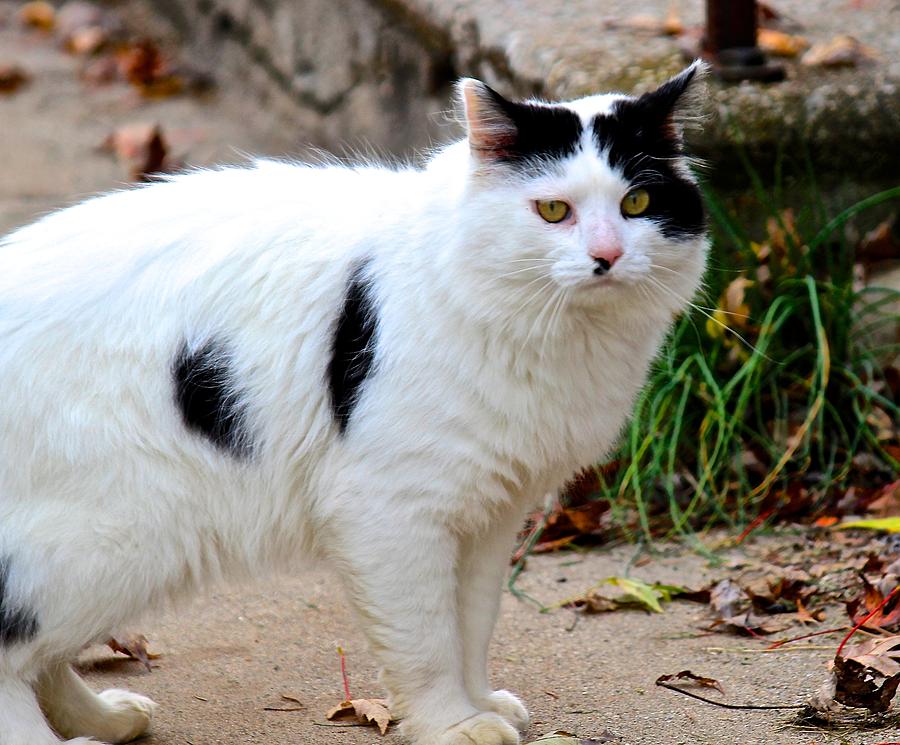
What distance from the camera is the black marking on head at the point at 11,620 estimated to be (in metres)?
2.49

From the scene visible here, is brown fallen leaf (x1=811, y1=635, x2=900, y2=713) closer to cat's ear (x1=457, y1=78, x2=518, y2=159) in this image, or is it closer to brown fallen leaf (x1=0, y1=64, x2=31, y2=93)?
cat's ear (x1=457, y1=78, x2=518, y2=159)

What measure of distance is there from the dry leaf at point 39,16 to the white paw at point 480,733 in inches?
296

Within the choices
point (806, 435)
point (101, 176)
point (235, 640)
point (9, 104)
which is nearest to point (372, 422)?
point (235, 640)

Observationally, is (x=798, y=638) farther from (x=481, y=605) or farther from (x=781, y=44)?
(x=781, y=44)

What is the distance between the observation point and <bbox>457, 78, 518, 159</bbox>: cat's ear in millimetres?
2574

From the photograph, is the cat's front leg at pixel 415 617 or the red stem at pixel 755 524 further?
the red stem at pixel 755 524

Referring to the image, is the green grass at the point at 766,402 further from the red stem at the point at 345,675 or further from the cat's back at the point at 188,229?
the cat's back at the point at 188,229

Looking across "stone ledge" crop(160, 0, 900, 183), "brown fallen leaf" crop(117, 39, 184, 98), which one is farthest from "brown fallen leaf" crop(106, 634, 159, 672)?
"brown fallen leaf" crop(117, 39, 184, 98)

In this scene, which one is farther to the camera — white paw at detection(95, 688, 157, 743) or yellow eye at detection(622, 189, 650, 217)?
white paw at detection(95, 688, 157, 743)

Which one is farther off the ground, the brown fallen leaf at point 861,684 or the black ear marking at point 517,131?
the black ear marking at point 517,131

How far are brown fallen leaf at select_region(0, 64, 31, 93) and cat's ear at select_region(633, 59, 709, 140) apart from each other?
249 inches

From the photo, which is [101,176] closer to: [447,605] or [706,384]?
[706,384]

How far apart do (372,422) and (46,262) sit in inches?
30.9

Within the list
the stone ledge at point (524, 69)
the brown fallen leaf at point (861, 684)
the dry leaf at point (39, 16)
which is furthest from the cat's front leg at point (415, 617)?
the dry leaf at point (39, 16)
